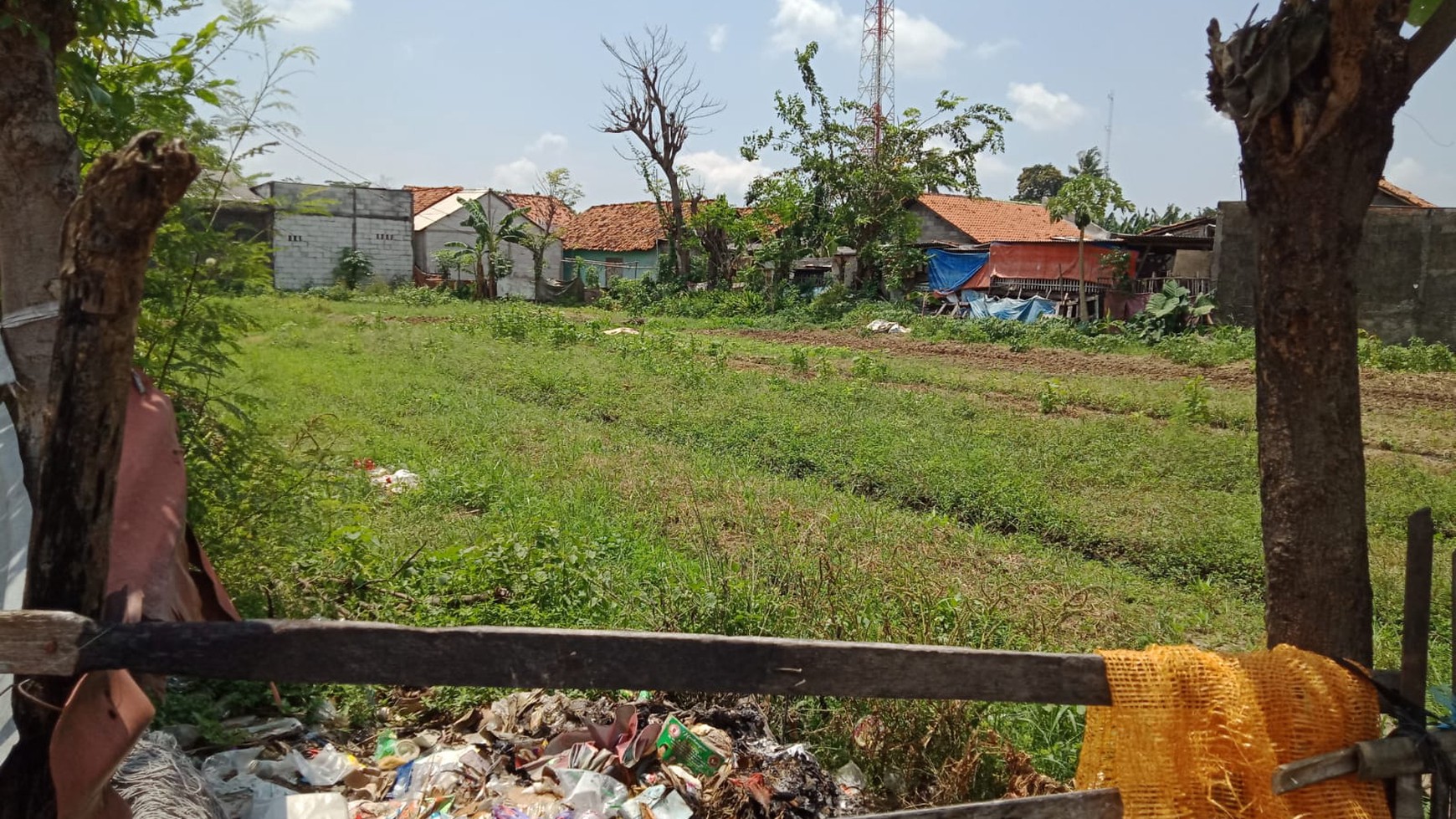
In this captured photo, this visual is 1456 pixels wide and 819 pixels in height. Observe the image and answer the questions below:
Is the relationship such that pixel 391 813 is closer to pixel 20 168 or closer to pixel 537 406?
pixel 20 168

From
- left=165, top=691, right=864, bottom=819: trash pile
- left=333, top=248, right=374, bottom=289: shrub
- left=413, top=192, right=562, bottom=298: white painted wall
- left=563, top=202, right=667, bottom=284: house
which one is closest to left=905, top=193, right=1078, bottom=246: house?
left=563, top=202, right=667, bottom=284: house

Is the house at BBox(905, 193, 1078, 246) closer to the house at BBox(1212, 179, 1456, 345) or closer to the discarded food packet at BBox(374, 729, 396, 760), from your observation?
the house at BBox(1212, 179, 1456, 345)

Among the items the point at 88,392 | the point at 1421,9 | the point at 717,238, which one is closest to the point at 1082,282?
the point at 717,238

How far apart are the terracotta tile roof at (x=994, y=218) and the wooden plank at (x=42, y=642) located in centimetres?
3505

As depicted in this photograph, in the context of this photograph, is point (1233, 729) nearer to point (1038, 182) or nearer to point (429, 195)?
point (429, 195)

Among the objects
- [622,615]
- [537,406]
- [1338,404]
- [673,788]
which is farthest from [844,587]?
[537,406]

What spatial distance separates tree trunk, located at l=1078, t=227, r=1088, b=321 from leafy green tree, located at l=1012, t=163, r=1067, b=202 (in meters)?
38.3

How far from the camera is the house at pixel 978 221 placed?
3566cm

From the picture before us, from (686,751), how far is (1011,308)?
907 inches

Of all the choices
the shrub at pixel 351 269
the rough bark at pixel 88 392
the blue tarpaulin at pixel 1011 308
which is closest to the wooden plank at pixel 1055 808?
the rough bark at pixel 88 392

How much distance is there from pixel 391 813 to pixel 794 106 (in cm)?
3078

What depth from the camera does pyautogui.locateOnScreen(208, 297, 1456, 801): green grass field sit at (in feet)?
16.0

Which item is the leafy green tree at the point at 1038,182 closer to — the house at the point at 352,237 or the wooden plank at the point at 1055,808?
the house at the point at 352,237

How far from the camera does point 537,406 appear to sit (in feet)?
41.5
